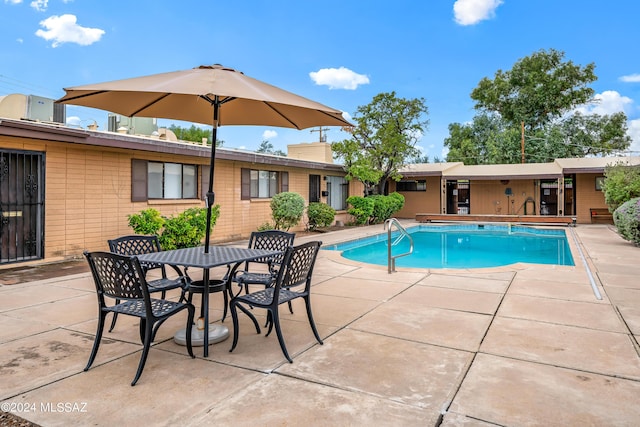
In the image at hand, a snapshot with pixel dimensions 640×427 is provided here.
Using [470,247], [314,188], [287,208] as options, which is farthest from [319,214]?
[470,247]

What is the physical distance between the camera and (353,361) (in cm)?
342

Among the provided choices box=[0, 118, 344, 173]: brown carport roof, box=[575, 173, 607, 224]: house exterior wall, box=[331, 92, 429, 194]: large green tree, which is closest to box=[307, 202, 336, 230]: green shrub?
box=[0, 118, 344, 173]: brown carport roof

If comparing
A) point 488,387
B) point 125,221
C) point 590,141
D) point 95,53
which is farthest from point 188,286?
point 590,141

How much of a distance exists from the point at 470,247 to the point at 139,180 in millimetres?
9653

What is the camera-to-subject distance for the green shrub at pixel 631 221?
10328 mm

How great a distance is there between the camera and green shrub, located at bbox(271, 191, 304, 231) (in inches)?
514

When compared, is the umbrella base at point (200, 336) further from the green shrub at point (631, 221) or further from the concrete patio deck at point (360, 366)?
the green shrub at point (631, 221)

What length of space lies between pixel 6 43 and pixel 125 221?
75.9 ft

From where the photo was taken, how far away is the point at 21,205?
788cm

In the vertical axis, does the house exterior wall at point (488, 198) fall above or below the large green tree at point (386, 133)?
below

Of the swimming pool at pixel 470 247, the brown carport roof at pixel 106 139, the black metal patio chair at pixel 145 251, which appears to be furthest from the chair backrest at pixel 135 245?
the swimming pool at pixel 470 247

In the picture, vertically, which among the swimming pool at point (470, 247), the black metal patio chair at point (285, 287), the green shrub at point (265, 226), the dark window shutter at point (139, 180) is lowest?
the swimming pool at point (470, 247)

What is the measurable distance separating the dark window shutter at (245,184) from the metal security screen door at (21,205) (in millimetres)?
5651

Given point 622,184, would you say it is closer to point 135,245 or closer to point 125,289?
point 135,245
